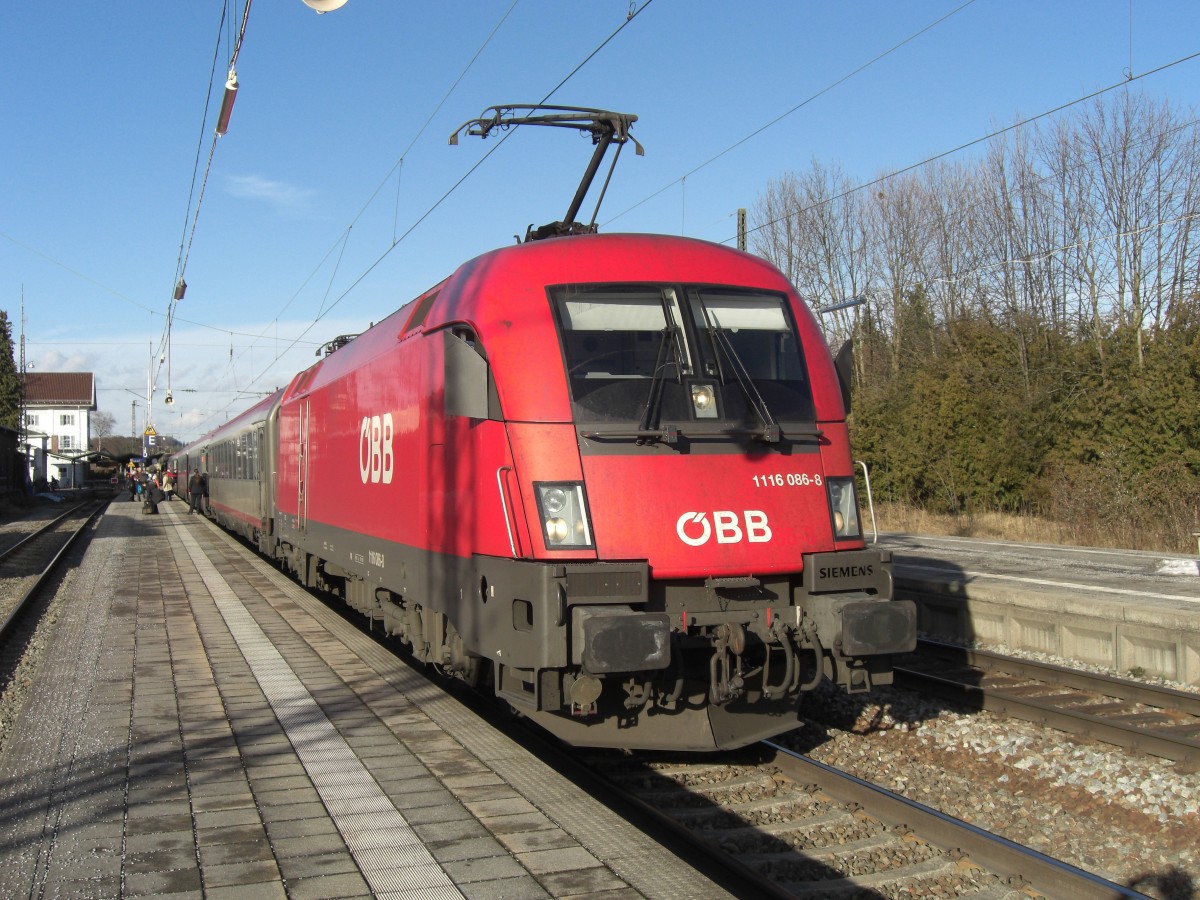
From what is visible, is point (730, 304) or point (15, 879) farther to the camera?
point (730, 304)

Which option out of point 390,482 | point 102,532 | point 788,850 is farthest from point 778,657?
point 102,532

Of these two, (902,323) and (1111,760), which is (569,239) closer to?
(1111,760)

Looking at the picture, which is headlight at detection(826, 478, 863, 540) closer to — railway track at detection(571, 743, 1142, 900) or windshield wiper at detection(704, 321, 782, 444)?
windshield wiper at detection(704, 321, 782, 444)

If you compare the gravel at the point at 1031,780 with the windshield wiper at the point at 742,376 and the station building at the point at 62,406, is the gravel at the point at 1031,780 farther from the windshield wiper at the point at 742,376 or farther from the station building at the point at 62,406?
the station building at the point at 62,406

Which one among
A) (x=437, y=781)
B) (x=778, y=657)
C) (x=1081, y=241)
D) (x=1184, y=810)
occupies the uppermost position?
(x=1081, y=241)

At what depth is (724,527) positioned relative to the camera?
6.24 meters

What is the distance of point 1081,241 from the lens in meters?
32.3

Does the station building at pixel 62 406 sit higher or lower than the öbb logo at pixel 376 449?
higher

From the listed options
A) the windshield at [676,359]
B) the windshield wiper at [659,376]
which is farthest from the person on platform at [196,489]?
→ the windshield wiper at [659,376]

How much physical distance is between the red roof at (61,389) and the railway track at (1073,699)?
11310 cm

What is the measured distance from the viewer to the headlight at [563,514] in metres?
5.99

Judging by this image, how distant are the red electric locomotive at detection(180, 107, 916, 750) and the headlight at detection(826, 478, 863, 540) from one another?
2 centimetres

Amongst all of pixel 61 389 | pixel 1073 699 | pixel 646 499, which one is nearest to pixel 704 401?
pixel 646 499

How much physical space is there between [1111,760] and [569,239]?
518cm
